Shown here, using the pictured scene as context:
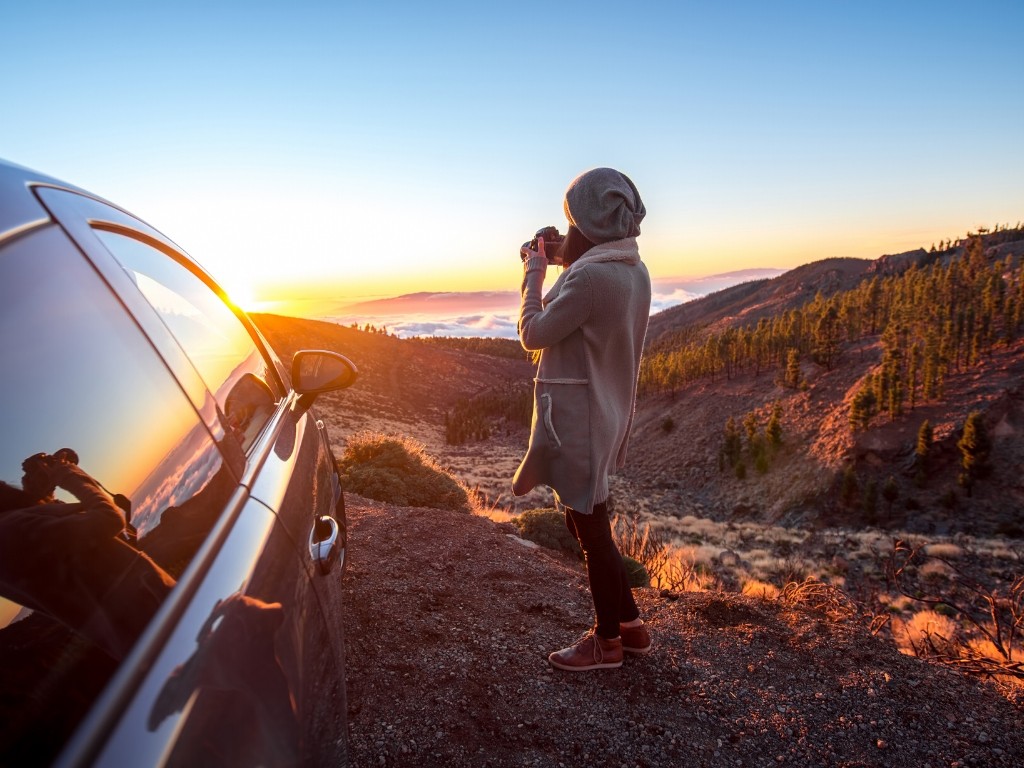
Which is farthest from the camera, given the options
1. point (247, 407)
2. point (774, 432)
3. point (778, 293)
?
point (778, 293)

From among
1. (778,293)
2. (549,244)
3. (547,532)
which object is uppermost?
(549,244)

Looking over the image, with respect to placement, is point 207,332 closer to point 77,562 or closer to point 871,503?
point 77,562

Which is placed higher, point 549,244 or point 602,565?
point 549,244

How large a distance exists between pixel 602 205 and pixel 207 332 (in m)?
1.58

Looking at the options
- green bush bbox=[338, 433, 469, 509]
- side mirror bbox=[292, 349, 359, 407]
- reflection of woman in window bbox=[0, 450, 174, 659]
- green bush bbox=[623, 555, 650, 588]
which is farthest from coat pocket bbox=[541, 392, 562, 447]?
green bush bbox=[338, 433, 469, 509]

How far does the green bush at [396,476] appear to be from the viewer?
763 centimetres

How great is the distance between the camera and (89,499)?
864 mm

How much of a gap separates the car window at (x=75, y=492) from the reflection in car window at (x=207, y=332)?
0.31 m

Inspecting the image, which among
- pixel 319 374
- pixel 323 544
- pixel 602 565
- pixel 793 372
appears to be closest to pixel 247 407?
pixel 323 544

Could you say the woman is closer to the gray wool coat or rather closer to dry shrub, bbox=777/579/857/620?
the gray wool coat

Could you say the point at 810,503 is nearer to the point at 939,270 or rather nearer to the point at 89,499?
the point at 939,270

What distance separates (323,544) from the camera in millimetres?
1581

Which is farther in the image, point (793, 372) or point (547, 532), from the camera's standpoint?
point (793, 372)

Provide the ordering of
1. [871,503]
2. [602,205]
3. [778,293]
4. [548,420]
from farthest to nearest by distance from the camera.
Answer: [778,293] < [871,503] < [548,420] < [602,205]
